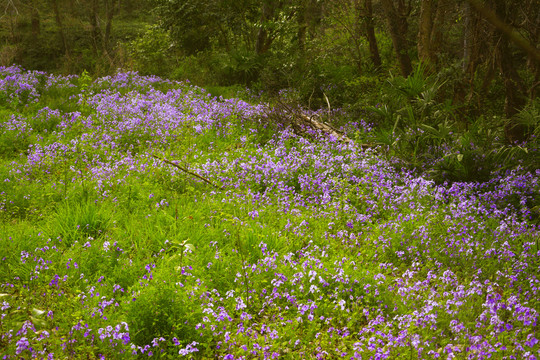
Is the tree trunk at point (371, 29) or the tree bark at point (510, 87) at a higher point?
the tree trunk at point (371, 29)

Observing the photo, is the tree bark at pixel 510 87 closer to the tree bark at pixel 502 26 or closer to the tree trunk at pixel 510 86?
the tree trunk at pixel 510 86

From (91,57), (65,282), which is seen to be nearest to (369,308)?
(65,282)

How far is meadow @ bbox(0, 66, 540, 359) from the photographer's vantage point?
10.8 feet

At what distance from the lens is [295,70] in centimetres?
1248

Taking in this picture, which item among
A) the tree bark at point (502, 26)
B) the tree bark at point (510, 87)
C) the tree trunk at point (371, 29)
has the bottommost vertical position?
the tree bark at point (502, 26)

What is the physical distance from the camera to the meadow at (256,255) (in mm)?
3291

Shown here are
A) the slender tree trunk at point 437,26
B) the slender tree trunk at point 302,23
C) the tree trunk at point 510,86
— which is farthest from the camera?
the slender tree trunk at point 302,23

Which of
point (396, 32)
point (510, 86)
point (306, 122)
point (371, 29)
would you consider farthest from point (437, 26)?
point (306, 122)

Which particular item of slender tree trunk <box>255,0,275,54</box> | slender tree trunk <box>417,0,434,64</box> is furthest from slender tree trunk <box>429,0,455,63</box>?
slender tree trunk <box>255,0,275,54</box>

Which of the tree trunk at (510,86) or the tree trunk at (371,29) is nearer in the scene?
the tree trunk at (510,86)

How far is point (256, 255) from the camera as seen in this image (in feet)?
15.0

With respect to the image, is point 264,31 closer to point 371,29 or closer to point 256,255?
point 371,29

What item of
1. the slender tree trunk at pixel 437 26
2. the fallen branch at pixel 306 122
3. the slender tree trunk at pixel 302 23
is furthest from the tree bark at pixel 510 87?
the slender tree trunk at pixel 302 23

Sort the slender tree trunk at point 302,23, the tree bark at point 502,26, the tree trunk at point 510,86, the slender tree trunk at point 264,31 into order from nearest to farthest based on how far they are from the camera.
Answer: the tree bark at point 502,26 < the tree trunk at point 510,86 < the slender tree trunk at point 264,31 < the slender tree trunk at point 302,23
